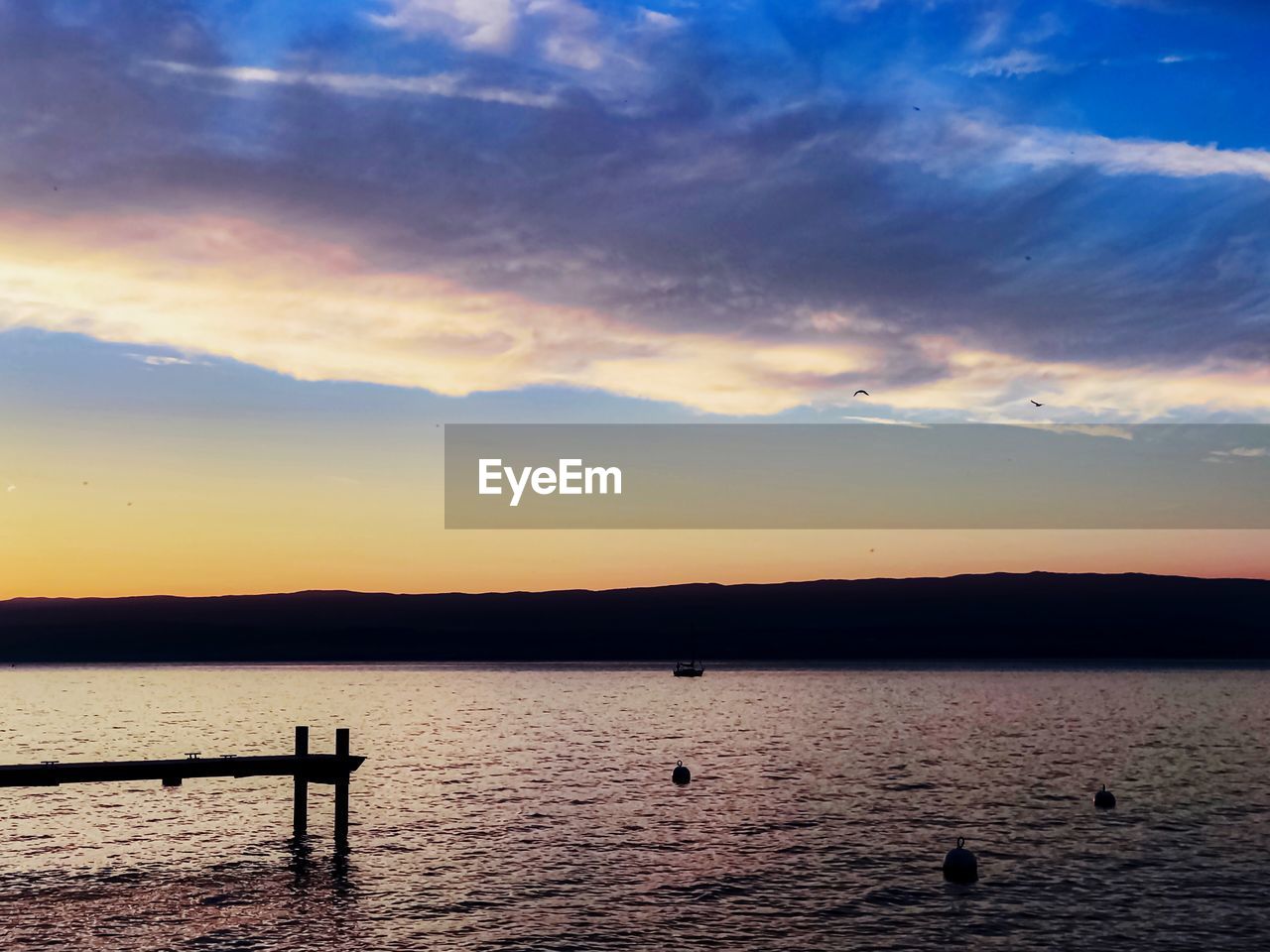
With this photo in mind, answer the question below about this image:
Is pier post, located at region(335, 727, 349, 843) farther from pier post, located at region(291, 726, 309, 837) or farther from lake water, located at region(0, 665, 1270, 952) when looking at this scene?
pier post, located at region(291, 726, 309, 837)

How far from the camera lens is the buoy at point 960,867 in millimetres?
40281

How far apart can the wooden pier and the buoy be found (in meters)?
23.4

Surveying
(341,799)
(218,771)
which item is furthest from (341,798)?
(218,771)

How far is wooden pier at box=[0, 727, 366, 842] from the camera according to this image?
4112 cm

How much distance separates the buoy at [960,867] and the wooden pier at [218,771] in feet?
76.8

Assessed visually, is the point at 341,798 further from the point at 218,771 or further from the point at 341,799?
the point at 218,771

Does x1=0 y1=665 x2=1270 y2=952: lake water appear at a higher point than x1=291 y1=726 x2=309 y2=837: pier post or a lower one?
lower

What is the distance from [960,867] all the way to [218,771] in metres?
28.9

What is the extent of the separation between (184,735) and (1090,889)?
97602 millimetres

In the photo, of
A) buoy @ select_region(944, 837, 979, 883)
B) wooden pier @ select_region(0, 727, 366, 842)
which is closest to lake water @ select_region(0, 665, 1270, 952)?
buoy @ select_region(944, 837, 979, 883)

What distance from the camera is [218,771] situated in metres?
44.9

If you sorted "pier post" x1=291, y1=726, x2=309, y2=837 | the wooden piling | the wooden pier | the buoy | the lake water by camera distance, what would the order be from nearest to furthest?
the lake water → the buoy → the wooden pier → the wooden piling → "pier post" x1=291, y1=726, x2=309, y2=837

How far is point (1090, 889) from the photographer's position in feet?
130

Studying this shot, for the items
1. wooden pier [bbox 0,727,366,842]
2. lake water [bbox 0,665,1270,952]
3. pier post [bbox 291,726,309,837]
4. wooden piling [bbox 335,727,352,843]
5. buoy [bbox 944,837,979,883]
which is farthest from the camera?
pier post [bbox 291,726,309,837]
